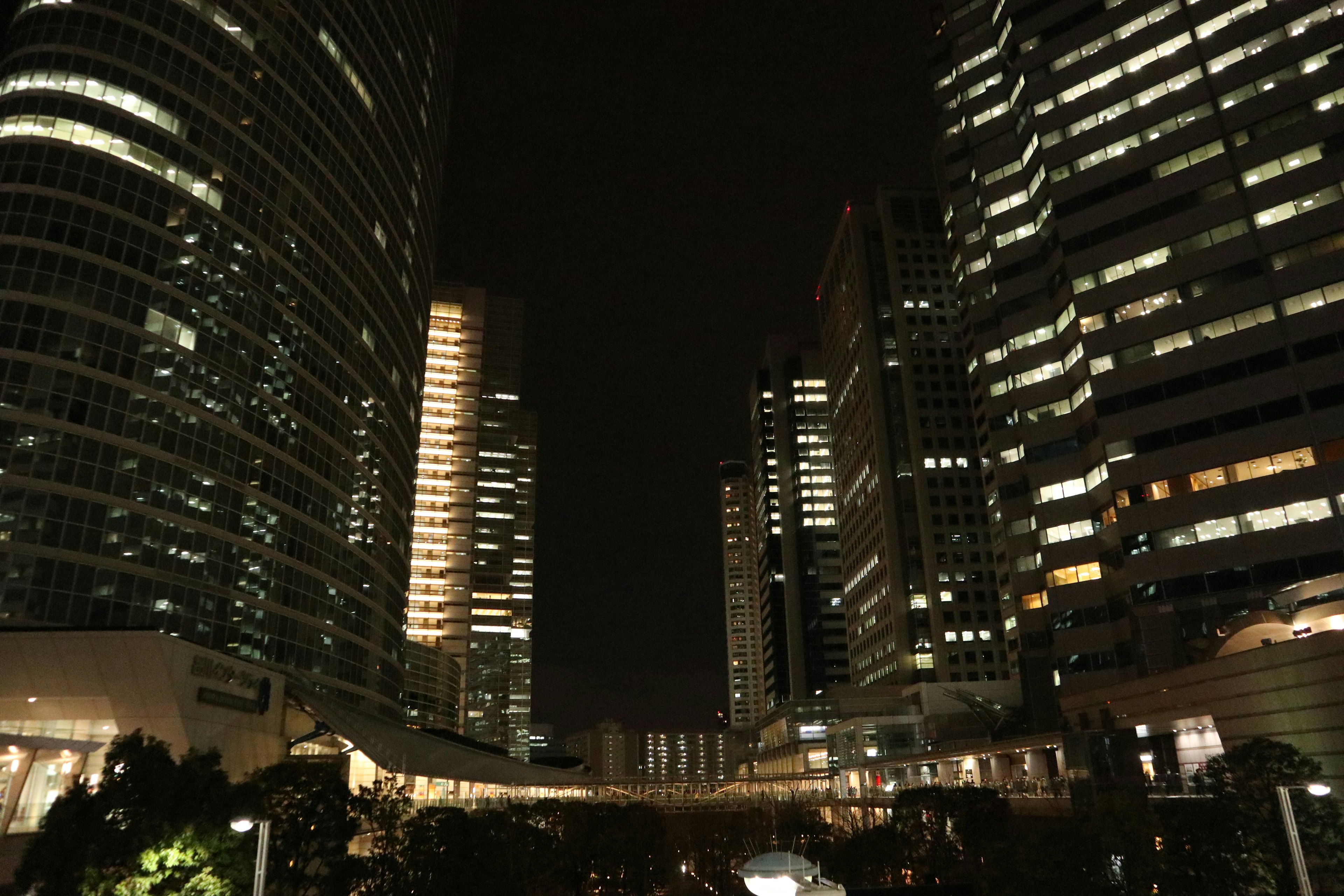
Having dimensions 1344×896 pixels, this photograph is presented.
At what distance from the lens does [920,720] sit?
154375 millimetres

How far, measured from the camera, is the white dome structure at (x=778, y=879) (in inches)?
661

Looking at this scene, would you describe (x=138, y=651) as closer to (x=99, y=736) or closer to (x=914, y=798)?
(x=99, y=736)

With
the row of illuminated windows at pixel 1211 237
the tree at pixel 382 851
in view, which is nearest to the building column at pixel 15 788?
the tree at pixel 382 851

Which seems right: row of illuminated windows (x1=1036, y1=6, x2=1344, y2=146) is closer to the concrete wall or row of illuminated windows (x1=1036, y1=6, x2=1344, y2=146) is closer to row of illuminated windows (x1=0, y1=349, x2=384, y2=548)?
the concrete wall

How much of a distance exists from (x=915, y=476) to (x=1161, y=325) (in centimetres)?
9283

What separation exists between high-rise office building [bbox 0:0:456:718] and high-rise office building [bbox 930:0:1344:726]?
6979 centimetres

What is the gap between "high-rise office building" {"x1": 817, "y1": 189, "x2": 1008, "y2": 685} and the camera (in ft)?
552

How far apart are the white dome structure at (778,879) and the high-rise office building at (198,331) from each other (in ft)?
183

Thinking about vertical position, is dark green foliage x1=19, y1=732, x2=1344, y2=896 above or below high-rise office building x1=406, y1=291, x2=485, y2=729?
below

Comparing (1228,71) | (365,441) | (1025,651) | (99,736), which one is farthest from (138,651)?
(1228,71)

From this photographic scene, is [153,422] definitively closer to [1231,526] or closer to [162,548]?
[162,548]

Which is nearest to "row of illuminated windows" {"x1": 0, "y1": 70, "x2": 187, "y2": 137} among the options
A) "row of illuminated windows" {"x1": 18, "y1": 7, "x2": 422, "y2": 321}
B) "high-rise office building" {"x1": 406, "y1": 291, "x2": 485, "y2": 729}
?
"row of illuminated windows" {"x1": 18, "y1": 7, "x2": 422, "y2": 321}

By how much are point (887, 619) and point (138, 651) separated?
142 meters

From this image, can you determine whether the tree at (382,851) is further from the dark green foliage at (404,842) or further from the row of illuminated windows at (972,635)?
the row of illuminated windows at (972,635)
